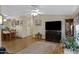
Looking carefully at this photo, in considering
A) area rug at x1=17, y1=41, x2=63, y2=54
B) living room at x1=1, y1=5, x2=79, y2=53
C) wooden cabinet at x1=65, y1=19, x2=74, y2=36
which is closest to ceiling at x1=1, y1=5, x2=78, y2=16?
living room at x1=1, y1=5, x2=79, y2=53

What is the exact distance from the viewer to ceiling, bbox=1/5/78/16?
2264 mm

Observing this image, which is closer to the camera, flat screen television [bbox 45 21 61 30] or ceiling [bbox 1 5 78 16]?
ceiling [bbox 1 5 78 16]

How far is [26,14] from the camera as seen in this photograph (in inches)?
92.2

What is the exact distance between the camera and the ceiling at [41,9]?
2264mm

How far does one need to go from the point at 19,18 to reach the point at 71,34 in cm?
91

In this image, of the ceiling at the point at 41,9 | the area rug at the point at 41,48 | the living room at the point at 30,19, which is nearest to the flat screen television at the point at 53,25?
the living room at the point at 30,19

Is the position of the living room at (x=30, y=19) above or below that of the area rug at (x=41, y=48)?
above

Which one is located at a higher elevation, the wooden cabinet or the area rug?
the wooden cabinet

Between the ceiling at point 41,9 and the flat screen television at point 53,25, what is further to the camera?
the flat screen television at point 53,25

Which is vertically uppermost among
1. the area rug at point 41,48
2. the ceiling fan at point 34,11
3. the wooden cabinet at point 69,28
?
the ceiling fan at point 34,11

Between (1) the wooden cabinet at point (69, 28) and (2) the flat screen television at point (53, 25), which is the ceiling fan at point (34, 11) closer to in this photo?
(2) the flat screen television at point (53, 25)

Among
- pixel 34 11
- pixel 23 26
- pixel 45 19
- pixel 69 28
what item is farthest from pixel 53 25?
pixel 23 26

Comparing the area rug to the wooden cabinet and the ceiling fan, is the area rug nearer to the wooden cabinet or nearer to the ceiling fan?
the wooden cabinet


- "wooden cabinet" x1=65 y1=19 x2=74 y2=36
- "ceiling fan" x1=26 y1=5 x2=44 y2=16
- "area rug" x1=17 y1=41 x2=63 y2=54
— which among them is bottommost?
"area rug" x1=17 y1=41 x2=63 y2=54
